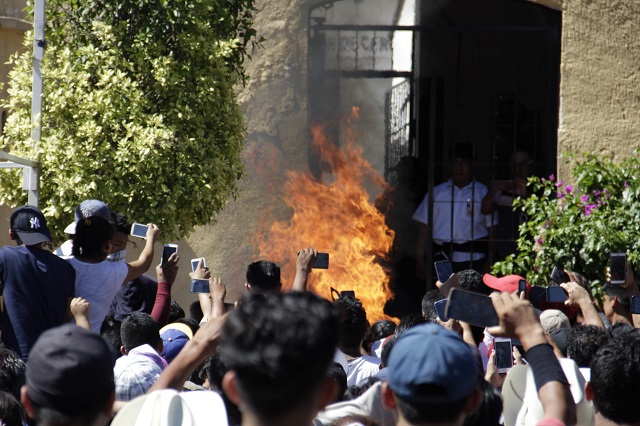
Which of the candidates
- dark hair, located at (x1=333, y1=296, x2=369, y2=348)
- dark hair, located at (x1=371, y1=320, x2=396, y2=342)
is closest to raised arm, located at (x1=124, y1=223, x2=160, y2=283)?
dark hair, located at (x1=333, y1=296, x2=369, y2=348)

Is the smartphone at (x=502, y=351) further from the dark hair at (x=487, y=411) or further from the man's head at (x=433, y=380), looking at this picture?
the man's head at (x=433, y=380)

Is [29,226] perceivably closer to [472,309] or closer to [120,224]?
[120,224]

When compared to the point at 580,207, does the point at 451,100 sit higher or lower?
higher

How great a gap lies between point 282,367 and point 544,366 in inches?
40.9

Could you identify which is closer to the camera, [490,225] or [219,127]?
[219,127]

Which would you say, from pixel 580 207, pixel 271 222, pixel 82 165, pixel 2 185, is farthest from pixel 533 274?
pixel 2 185

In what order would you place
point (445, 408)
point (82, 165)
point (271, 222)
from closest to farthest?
1. point (445, 408)
2. point (82, 165)
3. point (271, 222)

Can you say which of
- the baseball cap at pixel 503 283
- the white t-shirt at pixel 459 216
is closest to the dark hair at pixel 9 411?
the baseball cap at pixel 503 283

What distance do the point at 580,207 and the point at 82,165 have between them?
4698 millimetres

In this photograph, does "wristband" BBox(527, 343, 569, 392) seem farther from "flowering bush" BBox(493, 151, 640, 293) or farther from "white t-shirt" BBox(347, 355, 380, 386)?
"flowering bush" BBox(493, 151, 640, 293)

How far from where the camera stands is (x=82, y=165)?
773cm

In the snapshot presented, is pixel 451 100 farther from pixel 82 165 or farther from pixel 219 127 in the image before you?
pixel 82 165

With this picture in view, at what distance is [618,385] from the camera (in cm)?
311

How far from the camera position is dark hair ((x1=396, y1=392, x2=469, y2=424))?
2508 millimetres
